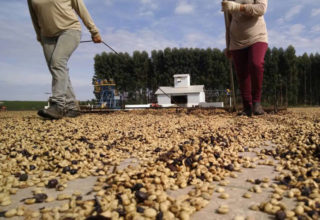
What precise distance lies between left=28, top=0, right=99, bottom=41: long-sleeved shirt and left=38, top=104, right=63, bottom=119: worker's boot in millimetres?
1065

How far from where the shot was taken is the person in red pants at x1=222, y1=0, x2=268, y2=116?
334cm

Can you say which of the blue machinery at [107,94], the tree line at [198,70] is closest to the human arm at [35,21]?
the blue machinery at [107,94]

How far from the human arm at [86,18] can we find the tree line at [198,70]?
1868cm

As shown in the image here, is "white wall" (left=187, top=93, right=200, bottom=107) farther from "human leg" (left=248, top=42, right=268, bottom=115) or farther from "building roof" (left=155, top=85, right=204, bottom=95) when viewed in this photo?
"human leg" (left=248, top=42, right=268, bottom=115)

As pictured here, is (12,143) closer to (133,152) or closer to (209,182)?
(133,152)

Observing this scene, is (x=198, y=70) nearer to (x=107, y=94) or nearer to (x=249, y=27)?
(x=107, y=94)

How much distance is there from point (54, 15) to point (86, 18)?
1.56 ft

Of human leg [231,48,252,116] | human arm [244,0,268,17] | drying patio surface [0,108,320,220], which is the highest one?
human arm [244,0,268,17]

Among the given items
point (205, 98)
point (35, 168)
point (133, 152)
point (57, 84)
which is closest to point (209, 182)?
point (133, 152)

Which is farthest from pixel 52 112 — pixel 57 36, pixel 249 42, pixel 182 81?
pixel 182 81

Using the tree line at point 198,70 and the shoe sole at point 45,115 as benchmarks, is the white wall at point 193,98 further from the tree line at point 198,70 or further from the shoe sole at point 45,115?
the shoe sole at point 45,115

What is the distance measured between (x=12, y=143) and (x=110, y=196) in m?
1.48

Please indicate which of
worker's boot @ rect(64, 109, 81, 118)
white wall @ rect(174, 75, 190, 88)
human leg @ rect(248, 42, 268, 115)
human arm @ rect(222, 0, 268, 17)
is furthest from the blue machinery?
human arm @ rect(222, 0, 268, 17)

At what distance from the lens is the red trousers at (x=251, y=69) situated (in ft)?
11.5
